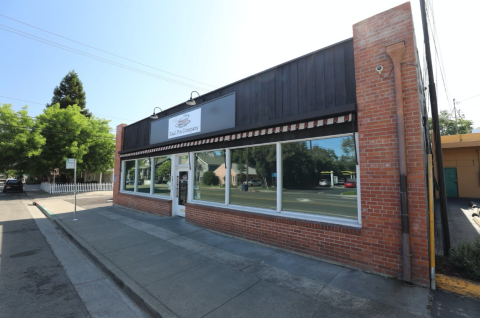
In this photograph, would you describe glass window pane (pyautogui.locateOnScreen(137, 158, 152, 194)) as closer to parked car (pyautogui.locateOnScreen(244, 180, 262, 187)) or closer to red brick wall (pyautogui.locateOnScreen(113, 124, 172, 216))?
red brick wall (pyautogui.locateOnScreen(113, 124, 172, 216))

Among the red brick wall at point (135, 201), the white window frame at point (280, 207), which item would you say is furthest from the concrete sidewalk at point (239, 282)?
the red brick wall at point (135, 201)

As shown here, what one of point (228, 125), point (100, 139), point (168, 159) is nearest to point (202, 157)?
point (228, 125)

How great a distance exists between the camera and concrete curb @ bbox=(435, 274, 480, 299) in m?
3.37

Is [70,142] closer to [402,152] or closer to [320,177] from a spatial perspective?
[320,177]

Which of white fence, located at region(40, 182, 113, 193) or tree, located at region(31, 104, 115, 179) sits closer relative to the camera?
tree, located at region(31, 104, 115, 179)

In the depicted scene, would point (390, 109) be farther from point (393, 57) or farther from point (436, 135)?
point (436, 135)

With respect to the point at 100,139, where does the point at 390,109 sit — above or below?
below

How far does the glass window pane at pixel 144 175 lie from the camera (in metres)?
11.1

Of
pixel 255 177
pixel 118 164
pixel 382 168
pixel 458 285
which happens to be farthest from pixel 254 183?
pixel 118 164

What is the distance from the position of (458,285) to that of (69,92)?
186ft

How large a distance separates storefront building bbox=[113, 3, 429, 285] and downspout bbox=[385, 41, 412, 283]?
0.38ft

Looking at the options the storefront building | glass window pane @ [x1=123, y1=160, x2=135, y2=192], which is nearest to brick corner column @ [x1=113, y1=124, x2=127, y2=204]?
glass window pane @ [x1=123, y1=160, x2=135, y2=192]

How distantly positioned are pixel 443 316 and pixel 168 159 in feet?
31.0

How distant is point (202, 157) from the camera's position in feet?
27.3
